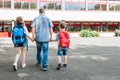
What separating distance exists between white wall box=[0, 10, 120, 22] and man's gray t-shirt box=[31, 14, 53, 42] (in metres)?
44.9

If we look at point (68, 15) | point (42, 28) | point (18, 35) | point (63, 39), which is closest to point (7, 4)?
point (68, 15)

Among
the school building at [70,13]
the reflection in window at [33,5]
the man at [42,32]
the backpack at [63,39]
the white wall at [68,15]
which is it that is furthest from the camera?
the reflection in window at [33,5]

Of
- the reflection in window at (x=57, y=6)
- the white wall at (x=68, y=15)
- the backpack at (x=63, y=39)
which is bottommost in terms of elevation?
the backpack at (x=63, y=39)

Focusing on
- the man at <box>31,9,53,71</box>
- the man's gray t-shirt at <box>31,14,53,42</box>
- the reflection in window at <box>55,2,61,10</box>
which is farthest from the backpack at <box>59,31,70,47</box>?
the reflection in window at <box>55,2,61,10</box>

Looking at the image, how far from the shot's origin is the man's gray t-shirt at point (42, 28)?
1134cm

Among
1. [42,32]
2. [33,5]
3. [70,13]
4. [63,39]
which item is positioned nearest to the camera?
[42,32]

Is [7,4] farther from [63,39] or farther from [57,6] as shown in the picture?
[63,39]

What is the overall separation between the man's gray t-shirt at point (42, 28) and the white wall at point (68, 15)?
1768 inches

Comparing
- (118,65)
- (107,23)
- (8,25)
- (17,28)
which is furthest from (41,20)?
(107,23)

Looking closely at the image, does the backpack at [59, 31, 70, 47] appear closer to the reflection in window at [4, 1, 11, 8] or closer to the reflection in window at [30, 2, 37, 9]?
the reflection in window at [4, 1, 11, 8]

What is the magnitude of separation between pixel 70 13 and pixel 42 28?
4975cm

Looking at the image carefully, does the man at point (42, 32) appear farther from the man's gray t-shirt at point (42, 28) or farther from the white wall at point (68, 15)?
the white wall at point (68, 15)

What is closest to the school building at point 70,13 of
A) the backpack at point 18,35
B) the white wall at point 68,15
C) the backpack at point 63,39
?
the white wall at point 68,15

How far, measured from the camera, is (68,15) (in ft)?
199
